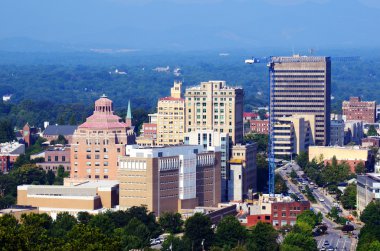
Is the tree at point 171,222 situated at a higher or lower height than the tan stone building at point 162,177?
lower

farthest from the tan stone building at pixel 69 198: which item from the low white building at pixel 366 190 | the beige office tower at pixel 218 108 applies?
the low white building at pixel 366 190

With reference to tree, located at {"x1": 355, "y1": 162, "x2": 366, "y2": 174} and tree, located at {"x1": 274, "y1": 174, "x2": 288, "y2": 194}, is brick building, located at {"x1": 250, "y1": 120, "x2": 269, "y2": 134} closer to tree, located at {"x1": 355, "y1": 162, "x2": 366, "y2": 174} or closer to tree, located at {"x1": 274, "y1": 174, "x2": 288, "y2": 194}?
tree, located at {"x1": 355, "y1": 162, "x2": 366, "y2": 174}

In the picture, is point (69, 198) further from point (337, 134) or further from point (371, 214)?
point (337, 134)

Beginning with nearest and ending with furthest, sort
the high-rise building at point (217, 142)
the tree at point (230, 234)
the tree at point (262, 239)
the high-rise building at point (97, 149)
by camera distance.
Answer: the tree at point (262, 239) → the tree at point (230, 234) → the high-rise building at point (217, 142) → the high-rise building at point (97, 149)

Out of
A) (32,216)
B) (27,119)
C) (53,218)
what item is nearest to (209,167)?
(53,218)

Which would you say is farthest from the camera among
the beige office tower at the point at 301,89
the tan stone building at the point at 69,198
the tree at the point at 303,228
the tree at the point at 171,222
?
the beige office tower at the point at 301,89

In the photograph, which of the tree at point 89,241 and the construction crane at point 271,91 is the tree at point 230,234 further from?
the tree at point 89,241

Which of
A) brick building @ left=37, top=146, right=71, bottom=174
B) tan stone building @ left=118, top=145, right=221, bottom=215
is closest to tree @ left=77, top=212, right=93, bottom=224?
tan stone building @ left=118, top=145, right=221, bottom=215
